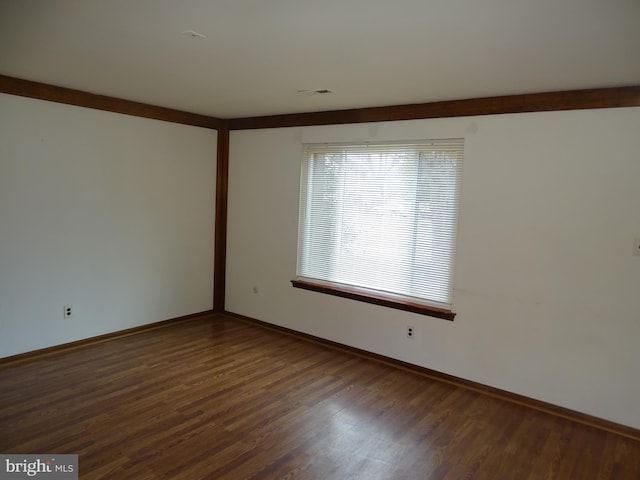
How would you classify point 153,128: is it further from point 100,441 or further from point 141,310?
point 100,441

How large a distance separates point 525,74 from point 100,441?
139 inches

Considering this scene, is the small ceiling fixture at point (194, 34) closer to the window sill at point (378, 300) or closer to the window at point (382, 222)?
the window at point (382, 222)

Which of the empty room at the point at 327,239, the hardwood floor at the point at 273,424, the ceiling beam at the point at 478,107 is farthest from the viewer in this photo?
the ceiling beam at the point at 478,107

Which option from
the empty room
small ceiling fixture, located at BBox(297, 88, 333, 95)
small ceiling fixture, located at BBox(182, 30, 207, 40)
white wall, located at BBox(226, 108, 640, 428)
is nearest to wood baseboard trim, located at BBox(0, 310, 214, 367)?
the empty room

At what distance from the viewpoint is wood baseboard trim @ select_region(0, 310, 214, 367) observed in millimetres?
3813

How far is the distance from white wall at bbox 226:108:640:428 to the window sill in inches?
3.2

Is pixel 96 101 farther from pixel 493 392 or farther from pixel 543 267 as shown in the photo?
pixel 493 392

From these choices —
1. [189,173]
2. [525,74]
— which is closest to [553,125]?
[525,74]

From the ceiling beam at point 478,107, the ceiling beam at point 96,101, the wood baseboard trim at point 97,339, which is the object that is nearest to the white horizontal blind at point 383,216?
the ceiling beam at point 478,107

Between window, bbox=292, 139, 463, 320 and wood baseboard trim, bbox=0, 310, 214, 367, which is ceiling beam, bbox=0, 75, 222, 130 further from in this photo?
wood baseboard trim, bbox=0, 310, 214, 367

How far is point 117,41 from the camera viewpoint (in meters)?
2.57

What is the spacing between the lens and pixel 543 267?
3.36 meters

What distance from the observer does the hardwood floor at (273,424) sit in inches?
101

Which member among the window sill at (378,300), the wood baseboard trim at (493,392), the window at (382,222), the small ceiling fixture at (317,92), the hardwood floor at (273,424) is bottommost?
the hardwood floor at (273,424)
